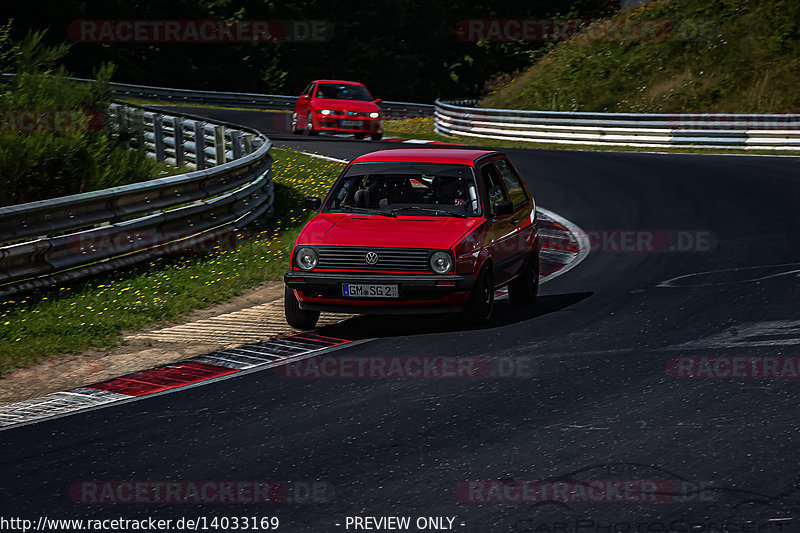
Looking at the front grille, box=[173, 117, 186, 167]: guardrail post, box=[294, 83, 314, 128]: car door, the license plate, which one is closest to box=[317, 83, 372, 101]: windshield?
box=[294, 83, 314, 128]: car door

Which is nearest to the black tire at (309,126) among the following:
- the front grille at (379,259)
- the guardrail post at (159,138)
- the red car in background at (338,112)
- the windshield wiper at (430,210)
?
the red car in background at (338,112)

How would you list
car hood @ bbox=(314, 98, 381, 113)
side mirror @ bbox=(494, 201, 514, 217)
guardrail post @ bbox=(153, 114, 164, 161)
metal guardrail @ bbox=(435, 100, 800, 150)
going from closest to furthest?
1. side mirror @ bbox=(494, 201, 514, 217)
2. guardrail post @ bbox=(153, 114, 164, 161)
3. metal guardrail @ bbox=(435, 100, 800, 150)
4. car hood @ bbox=(314, 98, 381, 113)

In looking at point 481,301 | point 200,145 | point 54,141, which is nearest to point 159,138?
point 200,145

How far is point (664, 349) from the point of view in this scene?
9.27 meters

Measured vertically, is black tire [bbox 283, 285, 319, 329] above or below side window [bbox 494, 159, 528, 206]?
below

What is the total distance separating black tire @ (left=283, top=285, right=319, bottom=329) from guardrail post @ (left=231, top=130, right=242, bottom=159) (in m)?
9.94

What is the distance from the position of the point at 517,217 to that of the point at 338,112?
2133cm

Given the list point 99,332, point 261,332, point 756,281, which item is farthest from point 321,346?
point 756,281

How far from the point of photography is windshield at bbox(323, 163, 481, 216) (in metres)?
11.3

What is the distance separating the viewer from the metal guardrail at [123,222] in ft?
37.9

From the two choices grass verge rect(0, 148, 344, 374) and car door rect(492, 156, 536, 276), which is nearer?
grass verge rect(0, 148, 344, 374)

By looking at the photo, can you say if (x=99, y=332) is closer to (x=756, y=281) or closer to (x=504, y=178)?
(x=504, y=178)

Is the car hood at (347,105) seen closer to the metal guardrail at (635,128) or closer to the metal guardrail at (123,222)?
the metal guardrail at (635,128)

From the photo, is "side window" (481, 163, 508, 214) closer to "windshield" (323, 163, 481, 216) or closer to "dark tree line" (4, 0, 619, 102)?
"windshield" (323, 163, 481, 216)
